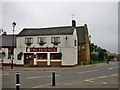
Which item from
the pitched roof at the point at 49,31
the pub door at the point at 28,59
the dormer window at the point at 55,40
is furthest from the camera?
the pitched roof at the point at 49,31

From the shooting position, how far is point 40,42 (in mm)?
47938

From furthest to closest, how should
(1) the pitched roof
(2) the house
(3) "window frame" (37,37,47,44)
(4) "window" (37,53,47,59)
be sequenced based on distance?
(2) the house → (3) "window frame" (37,37,47,44) → (1) the pitched roof → (4) "window" (37,53,47,59)

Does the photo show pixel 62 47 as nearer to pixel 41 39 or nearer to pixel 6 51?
pixel 41 39

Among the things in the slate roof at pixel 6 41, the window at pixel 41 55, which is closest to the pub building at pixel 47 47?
the window at pixel 41 55

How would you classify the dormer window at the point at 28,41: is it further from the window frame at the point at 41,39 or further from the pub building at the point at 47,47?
the window frame at the point at 41,39

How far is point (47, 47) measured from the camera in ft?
155

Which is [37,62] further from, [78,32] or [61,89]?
[61,89]

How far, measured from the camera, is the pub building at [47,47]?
151 ft

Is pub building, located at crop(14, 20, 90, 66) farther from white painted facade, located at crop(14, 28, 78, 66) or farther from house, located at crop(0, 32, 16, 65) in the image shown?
house, located at crop(0, 32, 16, 65)

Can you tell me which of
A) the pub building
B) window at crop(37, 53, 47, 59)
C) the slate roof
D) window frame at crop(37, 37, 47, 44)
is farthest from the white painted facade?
the slate roof

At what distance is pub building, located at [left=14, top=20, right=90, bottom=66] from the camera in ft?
151

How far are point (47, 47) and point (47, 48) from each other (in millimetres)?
229

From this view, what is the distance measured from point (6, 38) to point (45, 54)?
35.9ft

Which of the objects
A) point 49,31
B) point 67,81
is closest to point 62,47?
point 49,31
